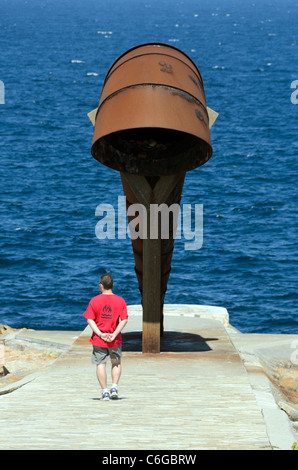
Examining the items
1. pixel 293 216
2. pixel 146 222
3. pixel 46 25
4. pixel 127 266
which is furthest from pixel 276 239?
pixel 46 25

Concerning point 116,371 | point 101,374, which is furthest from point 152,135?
point 101,374

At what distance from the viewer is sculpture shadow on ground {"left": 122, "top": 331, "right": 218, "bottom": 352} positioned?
14.7 meters

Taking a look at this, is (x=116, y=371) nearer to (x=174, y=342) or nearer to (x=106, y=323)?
(x=106, y=323)

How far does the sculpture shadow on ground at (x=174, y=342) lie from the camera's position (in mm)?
14672

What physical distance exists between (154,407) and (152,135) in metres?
5.91

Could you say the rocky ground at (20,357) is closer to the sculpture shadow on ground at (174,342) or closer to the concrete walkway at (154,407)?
the concrete walkway at (154,407)

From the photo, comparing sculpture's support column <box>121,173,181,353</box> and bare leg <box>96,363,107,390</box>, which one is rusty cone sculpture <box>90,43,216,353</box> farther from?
Result: bare leg <box>96,363,107,390</box>

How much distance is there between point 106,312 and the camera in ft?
33.1

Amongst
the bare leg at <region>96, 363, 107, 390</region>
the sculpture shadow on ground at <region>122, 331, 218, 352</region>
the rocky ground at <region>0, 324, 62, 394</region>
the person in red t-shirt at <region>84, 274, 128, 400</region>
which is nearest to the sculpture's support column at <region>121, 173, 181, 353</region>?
the sculpture shadow on ground at <region>122, 331, 218, 352</region>

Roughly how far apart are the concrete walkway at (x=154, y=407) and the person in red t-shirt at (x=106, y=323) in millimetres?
340

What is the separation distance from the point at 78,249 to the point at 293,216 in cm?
1076

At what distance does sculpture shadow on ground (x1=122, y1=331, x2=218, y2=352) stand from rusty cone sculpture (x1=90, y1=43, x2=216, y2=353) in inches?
34.5

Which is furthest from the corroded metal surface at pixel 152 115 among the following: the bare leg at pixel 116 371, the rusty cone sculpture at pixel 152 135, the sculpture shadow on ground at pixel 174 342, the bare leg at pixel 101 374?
the bare leg at pixel 101 374

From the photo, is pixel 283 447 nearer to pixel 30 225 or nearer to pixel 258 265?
pixel 258 265
